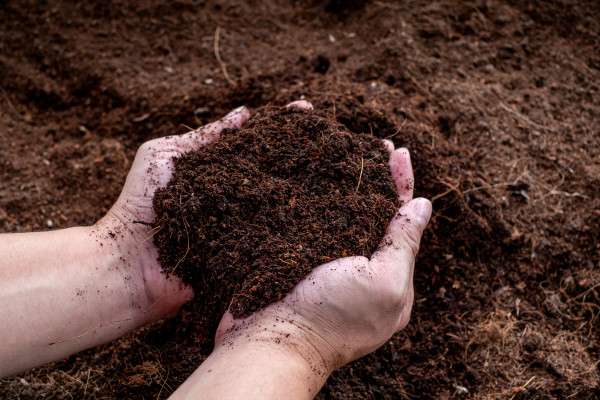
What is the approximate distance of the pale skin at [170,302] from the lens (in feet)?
5.31

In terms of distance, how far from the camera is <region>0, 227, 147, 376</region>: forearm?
1.70m

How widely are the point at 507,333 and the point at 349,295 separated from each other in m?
0.94

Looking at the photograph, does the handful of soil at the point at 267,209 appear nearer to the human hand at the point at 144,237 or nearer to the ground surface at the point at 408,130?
the human hand at the point at 144,237

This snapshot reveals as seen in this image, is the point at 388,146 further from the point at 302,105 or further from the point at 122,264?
the point at 122,264

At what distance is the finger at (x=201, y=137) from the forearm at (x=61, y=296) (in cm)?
50

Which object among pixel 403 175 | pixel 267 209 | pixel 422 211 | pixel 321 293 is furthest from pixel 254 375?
pixel 403 175

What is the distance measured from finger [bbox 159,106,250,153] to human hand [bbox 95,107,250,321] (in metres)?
0.07

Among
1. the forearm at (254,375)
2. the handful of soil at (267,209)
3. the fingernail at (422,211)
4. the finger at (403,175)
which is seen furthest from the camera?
the finger at (403,175)

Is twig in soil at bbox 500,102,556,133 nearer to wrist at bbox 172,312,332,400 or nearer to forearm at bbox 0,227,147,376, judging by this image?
wrist at bbox 172,312,332,400

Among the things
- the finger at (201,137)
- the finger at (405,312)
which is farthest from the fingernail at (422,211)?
the finger at (201,137)

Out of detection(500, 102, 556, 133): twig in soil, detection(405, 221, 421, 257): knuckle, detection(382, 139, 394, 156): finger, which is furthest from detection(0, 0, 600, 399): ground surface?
detection(405, 221, 421, 257): knuckle

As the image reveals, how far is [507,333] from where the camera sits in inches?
85.0

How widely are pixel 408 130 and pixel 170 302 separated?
1410mm

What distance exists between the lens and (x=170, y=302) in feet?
6.65
